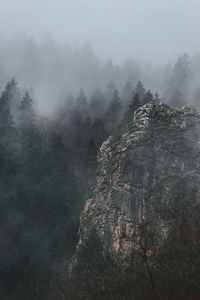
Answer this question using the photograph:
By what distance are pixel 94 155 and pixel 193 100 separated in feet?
74.1

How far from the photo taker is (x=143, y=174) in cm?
5766

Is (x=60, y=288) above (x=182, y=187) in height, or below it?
below

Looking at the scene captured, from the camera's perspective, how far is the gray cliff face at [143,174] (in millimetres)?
54375

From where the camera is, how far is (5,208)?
6138 cm

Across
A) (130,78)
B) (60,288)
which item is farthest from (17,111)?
(130,78)

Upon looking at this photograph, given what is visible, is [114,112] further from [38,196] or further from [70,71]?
[70,71]

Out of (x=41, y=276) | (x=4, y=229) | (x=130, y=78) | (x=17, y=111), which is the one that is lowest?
(x=41, y=276)

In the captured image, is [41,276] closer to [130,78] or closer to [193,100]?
[193,100]

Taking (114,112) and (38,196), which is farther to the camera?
(114,112)

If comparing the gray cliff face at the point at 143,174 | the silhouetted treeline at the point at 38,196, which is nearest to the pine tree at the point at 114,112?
the silhouetted treeline at the point at 38,196

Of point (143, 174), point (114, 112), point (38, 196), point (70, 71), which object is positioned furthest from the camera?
point (70, 71)

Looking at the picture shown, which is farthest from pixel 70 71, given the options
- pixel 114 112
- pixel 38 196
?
pixel 38 196

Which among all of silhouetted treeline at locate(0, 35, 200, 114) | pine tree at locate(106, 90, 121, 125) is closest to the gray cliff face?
pine tree at locate(106, 90, 121, 125)

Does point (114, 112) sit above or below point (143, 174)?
above
